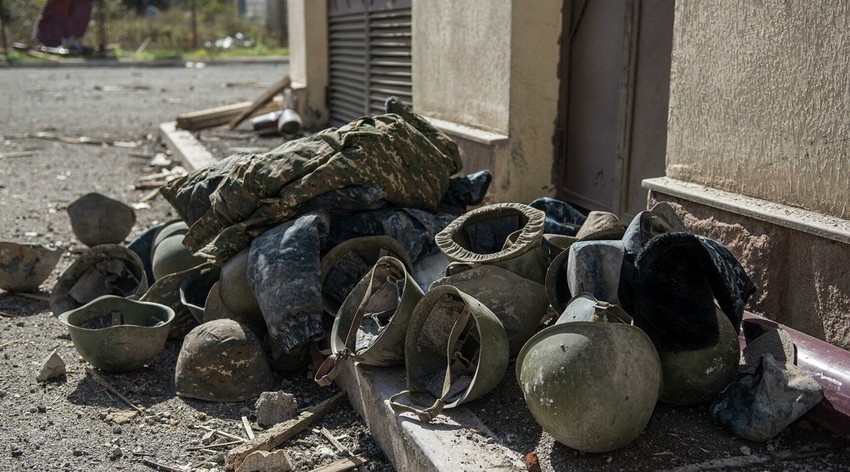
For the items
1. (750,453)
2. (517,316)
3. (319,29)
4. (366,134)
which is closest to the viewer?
(750,453)

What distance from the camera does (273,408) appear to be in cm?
352

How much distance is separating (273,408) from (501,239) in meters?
1.30

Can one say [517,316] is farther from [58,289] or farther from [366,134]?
[58,289]

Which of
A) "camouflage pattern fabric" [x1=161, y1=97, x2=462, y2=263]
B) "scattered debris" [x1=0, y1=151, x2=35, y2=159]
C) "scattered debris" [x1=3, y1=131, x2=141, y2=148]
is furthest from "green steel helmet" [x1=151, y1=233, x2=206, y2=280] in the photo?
"scattered debris" [x1=3, y1=131, x2=141, y2=148]

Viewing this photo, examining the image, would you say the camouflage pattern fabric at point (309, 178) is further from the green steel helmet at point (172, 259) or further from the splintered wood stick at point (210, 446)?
the splintered wood stick at point (210, 446)

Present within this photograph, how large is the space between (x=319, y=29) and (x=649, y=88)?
711cm

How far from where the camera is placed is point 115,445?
132 inches

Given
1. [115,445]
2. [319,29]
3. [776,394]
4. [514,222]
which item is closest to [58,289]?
[115,445]

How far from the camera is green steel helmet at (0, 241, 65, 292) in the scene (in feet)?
17.0

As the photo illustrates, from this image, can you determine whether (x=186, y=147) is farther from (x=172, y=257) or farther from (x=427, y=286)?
(x=427, y=286)

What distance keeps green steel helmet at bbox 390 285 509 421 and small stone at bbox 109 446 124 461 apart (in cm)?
110

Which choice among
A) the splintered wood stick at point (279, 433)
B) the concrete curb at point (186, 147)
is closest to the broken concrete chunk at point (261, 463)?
the splintered wood stick at point (279, 433)

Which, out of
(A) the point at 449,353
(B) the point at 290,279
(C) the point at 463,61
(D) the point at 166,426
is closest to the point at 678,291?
(A) the point at 449,353

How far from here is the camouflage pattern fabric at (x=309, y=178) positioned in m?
4.20
